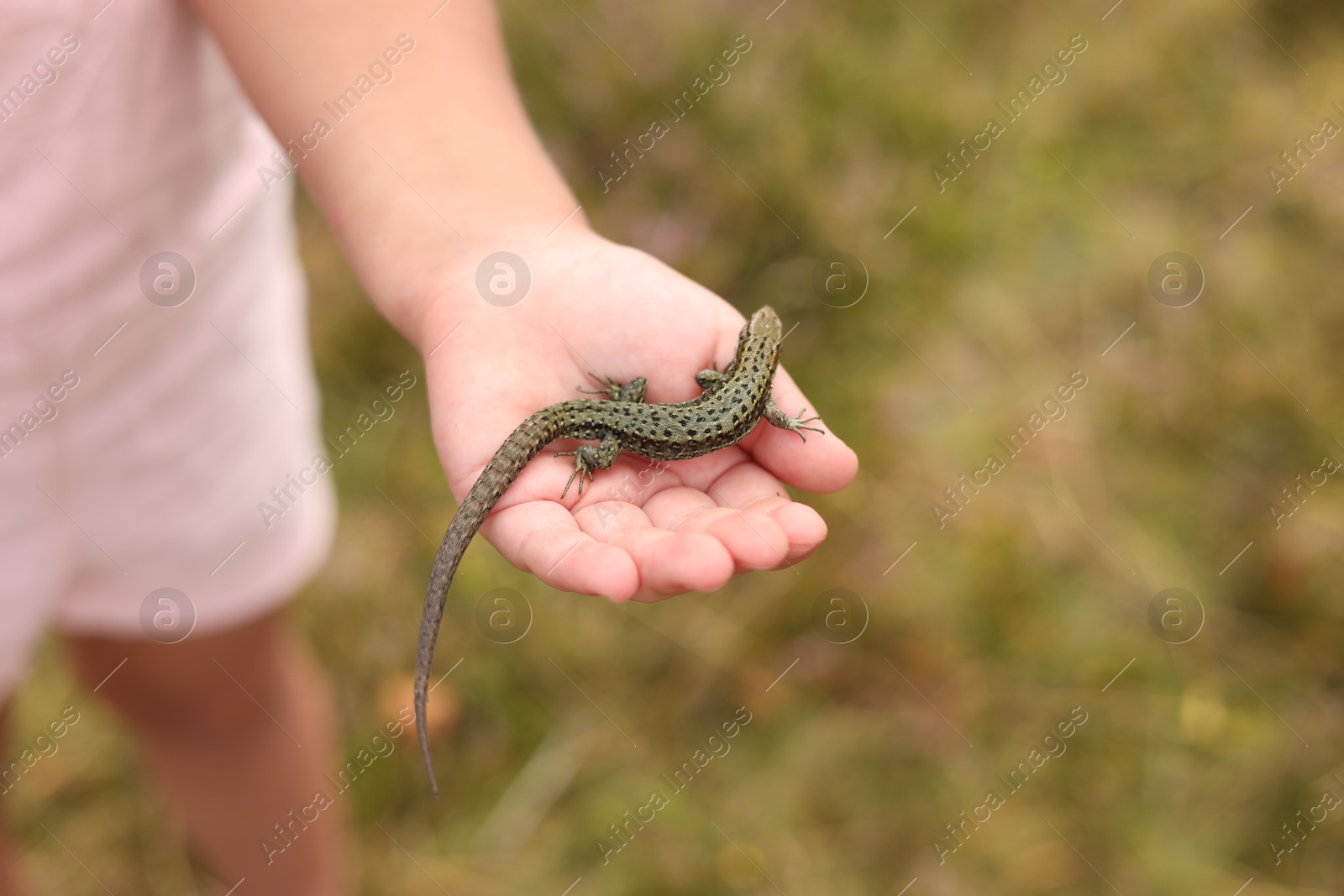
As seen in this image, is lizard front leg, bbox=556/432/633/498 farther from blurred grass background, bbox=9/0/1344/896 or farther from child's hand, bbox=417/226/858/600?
blurred grass background, bbox=9/0/1344/896

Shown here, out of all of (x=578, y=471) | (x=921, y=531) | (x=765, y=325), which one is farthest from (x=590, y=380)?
(x=921, y=531)

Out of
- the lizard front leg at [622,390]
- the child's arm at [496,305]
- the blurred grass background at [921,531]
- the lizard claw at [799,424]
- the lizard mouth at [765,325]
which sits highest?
the child's arm at [496,305]

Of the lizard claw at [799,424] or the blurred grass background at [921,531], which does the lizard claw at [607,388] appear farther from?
the blurred grass background at [921,531]

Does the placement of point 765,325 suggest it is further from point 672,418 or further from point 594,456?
point 594,456

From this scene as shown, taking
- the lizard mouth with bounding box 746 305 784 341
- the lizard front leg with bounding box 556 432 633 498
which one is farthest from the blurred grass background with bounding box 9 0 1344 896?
the lizard front leg with bounding box 556 432 633 498

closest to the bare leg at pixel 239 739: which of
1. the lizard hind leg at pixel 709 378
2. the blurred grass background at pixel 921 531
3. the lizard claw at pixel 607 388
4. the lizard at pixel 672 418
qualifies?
the blurred grass background at pixel 921 531

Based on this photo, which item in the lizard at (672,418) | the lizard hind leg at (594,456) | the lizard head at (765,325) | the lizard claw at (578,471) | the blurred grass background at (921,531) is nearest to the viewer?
the lizard claw at (578,471)
